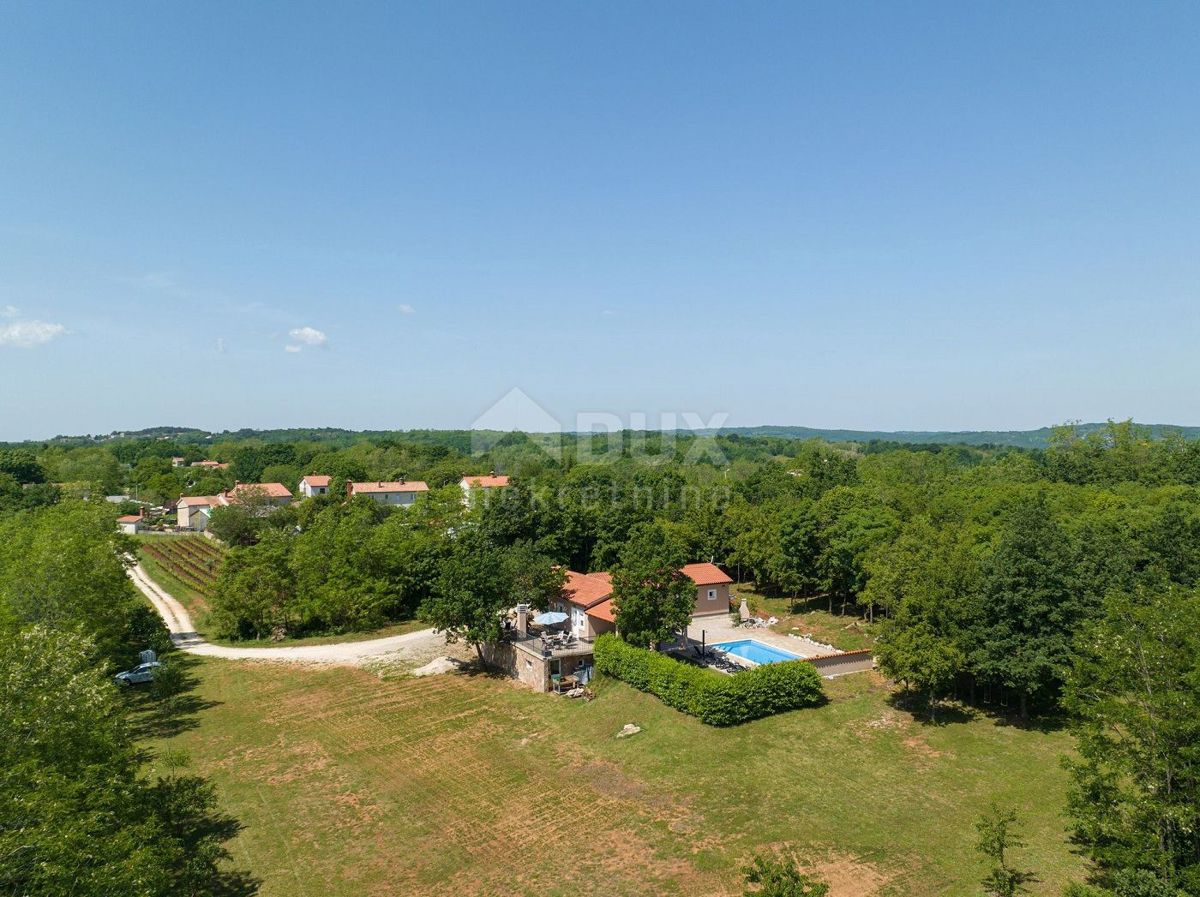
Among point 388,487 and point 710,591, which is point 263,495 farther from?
point 710,591

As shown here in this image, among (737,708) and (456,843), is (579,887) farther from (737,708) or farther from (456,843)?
(737,708)

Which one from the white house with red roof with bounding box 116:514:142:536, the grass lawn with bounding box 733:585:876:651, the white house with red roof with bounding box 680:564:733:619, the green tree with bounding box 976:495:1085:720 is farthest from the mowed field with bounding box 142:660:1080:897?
the white house with red roof with bounding box 116:514:142:536

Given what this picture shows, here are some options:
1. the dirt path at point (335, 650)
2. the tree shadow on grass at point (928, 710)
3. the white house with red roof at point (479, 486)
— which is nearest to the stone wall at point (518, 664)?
the dirt path at point (335, 650)

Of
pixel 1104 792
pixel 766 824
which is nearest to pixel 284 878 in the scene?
pixel 766 824

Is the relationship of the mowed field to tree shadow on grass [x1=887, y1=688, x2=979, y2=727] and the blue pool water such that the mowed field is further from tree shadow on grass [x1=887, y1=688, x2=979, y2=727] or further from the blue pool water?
the blue pool water

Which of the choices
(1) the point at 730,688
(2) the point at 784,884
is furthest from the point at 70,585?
(2) the point at 784,884

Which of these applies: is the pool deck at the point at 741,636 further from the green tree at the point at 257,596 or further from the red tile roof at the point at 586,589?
the green tree at the point at 257,596
